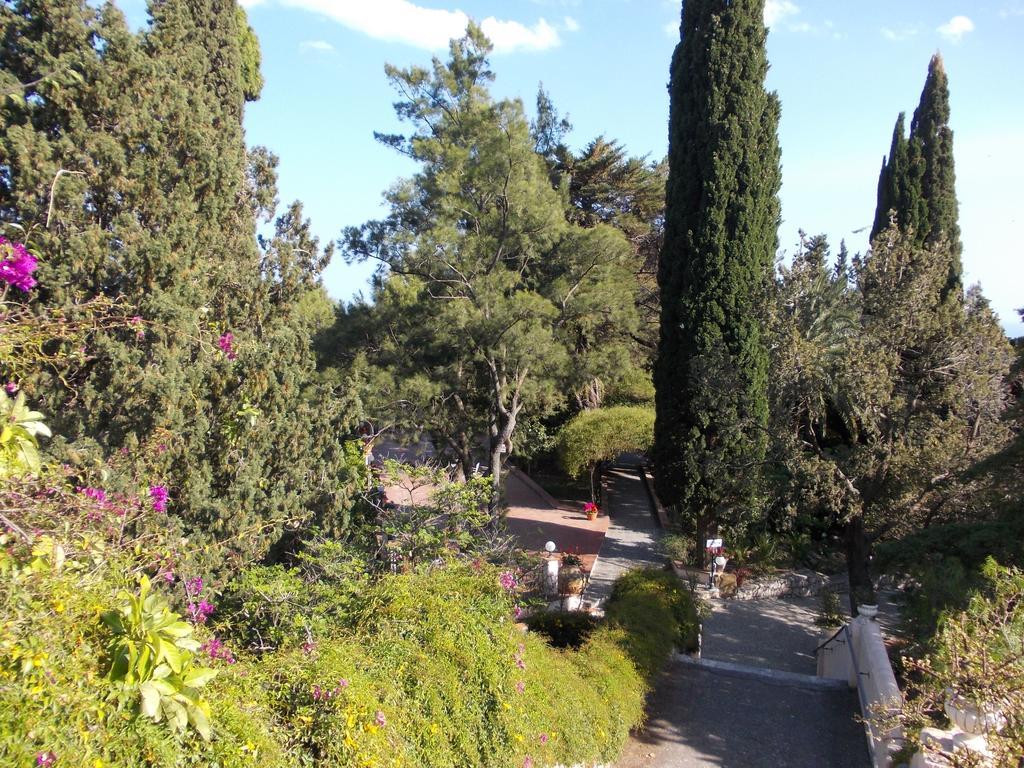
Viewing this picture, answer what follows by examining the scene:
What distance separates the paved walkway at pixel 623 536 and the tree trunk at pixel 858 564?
3.45 metres

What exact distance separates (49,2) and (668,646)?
8.28 m

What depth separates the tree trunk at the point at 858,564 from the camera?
37.1 feet

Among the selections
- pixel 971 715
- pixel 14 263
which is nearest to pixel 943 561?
pixel 971 715

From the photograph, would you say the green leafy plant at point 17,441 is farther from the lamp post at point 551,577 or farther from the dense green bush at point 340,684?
the lamp post at point 551,577

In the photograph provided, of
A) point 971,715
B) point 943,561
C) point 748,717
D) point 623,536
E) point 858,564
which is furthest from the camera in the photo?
point 623,536

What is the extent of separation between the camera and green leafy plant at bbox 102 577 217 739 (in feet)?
7.01

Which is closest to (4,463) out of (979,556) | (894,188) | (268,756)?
(268,756)

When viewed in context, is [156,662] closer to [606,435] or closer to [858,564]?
[858,564]

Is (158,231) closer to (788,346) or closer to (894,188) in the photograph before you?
(788,346)

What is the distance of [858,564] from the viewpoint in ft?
37.7

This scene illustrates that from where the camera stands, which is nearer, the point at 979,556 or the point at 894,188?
the point at 979,556

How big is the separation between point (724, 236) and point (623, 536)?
812 centimetres

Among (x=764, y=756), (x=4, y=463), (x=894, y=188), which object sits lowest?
(x=764, y=756)

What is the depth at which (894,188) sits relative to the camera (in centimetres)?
1759
